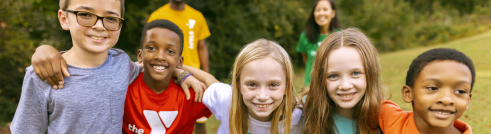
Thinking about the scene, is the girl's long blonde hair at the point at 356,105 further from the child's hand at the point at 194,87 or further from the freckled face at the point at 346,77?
the child's hand at the point at 194,87

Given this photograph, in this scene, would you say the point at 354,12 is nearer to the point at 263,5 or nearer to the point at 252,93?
the point at 263,5

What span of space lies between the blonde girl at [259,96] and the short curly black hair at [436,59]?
0.72 meters

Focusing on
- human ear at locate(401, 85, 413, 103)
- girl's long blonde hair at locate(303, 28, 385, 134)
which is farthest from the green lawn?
human ear at locate(401, 85, 413, 103)

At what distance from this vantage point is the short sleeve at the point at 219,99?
2287 millimetres

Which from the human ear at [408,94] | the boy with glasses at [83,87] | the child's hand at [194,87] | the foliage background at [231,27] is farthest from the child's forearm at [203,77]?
the foliage background at [231,27]

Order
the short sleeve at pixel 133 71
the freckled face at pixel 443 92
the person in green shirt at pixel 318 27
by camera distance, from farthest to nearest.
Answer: the person in green shirt at pixel 318 27, the short sleeve at pixel 133 71, the freckled face at pixel 443 92

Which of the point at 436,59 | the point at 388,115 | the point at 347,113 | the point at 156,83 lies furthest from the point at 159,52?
the point at 436,59

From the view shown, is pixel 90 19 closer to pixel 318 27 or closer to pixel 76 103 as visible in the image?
pixel 76 103

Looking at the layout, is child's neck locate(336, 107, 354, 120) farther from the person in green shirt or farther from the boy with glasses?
the person in green shirt

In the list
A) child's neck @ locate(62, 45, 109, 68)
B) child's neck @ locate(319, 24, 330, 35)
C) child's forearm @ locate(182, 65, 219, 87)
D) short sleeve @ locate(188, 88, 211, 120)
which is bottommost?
short sleeve @ locate(188, 88, 211, 120)

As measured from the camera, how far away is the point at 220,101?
7.49 feet

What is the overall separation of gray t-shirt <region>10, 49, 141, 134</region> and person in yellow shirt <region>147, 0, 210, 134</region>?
1.65 metres

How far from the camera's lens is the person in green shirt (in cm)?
465

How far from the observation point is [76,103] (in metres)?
1.98
